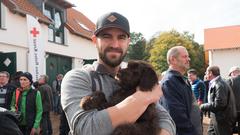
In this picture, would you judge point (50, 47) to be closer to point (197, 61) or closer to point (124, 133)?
point (124, 133)

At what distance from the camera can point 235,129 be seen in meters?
8.23

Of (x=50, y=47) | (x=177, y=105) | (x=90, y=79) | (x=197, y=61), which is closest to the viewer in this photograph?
(x=90, y=79)

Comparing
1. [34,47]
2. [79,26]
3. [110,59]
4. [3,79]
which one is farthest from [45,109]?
[79,26]

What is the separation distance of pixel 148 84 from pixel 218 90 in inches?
200

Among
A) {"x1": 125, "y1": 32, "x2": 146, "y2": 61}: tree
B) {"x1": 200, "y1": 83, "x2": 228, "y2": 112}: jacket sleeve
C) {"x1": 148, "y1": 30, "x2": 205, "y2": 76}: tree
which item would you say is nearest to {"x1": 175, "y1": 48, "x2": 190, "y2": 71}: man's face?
{"x1": 200, "y1": 83, "x2": 228, "y2": 112}: jacket sleeve

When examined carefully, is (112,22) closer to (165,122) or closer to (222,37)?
(165,122)

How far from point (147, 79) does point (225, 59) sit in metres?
54.1

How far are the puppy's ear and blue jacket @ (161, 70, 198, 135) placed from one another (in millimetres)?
2356

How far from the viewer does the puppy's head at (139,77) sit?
214cm

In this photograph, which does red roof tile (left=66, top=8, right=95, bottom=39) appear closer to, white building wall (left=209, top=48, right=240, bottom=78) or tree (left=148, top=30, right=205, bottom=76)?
white building wall (left=209, top=48, right=240, bottom=78)

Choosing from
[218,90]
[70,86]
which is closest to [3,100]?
[218,90]

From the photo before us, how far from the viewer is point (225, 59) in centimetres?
5422

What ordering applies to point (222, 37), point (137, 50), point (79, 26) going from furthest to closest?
1. point (137, 50)
2. point (222, 37)
3. point (79, 26)

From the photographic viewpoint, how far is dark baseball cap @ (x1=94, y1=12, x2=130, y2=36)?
2283mm
